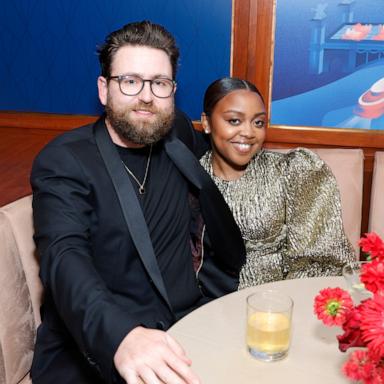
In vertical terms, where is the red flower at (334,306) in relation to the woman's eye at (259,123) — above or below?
below

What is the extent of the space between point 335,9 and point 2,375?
6.08 feet

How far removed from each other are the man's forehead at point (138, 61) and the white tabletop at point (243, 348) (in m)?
0.74

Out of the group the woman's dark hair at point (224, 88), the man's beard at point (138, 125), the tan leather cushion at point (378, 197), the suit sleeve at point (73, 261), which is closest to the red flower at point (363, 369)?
the suit sleeve at point (73, 261)

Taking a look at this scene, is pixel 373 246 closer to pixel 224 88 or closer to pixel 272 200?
pixel 272 200

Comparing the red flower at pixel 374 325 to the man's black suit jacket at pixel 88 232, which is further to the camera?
the man's black suit jacket at pixel 88 232

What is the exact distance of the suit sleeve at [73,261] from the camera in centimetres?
107

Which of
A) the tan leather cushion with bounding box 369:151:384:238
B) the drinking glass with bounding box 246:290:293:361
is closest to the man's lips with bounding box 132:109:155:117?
the drinking glass with bounding box 246:290:293:361

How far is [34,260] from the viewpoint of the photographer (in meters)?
1.67

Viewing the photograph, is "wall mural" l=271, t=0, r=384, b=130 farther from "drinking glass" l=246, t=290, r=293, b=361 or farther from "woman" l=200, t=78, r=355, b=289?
"drinking glass" l=246, t=290, r=293, b=361

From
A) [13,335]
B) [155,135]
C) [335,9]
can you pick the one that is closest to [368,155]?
[335,9]

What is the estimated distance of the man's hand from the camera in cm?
91

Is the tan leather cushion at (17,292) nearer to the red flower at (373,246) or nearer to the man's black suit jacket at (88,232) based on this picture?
the man's black suit jacket at (88,232)

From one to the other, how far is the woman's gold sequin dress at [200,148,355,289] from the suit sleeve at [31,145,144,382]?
64cm

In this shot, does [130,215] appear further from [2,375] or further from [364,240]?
[364,240]
